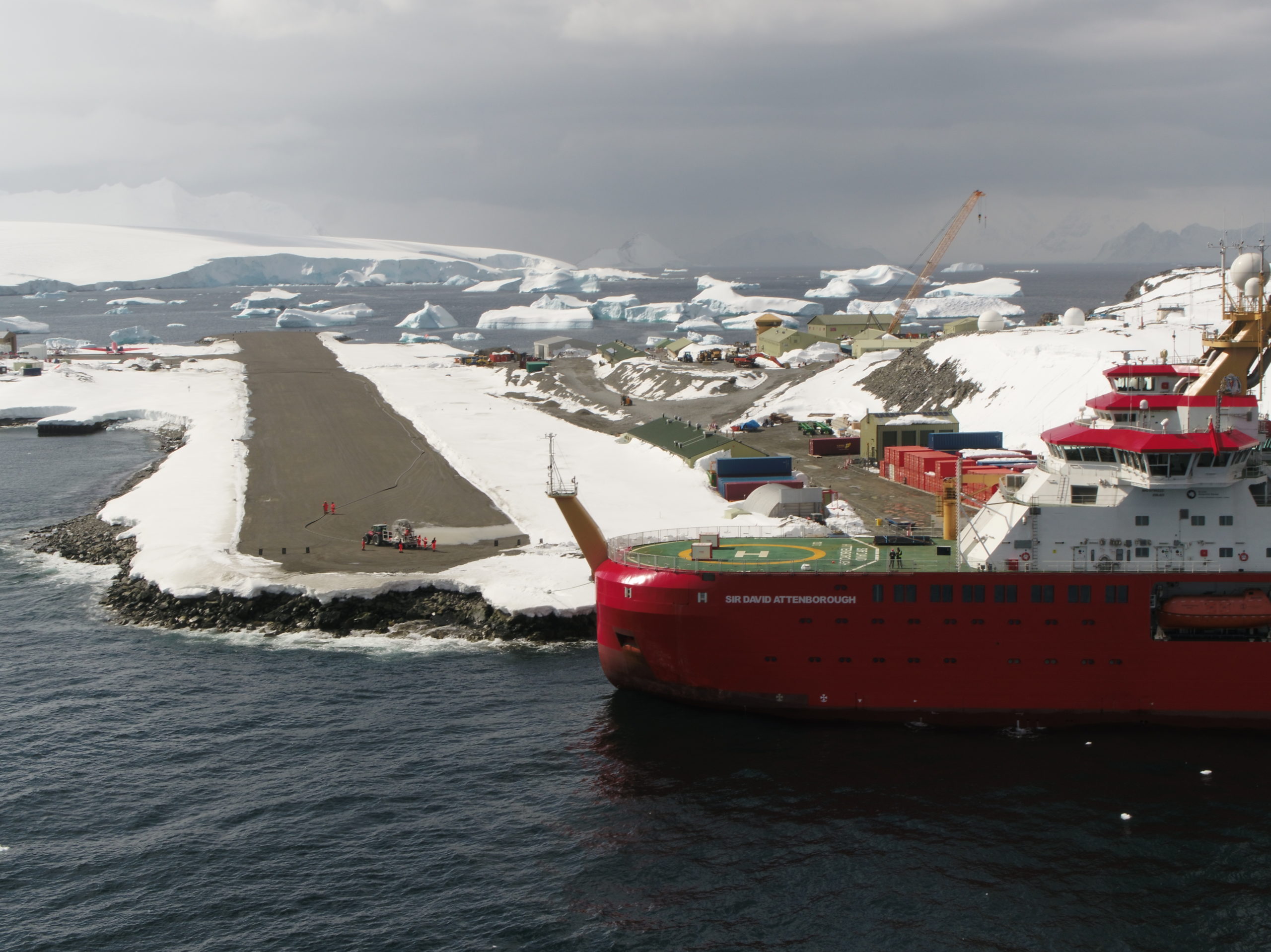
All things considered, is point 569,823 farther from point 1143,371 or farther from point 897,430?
point 897,430

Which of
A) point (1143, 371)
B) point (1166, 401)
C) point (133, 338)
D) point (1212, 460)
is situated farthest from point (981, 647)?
point (133, 338)

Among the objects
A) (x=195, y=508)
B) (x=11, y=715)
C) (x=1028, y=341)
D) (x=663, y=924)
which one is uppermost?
(x=1028, y=341)

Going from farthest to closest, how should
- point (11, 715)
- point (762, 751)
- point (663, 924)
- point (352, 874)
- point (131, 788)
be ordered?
1. point (11, 715)
2. point (762, 751)
3. point (131, 788)
4. point (352, 874)
5. point (663, 924)

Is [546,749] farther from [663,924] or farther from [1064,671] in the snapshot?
[1064,671]

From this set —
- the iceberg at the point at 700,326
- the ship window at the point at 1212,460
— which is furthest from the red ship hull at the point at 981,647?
the iceberg at the point at 700,326

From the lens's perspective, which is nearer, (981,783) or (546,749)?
(981,783)

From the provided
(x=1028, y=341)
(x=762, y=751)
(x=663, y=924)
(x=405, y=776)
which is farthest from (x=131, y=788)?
(x=1028, y=341)

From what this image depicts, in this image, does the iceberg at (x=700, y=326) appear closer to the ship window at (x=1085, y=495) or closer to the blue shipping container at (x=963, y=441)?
the blue shipping container at (x=963, y=441)
